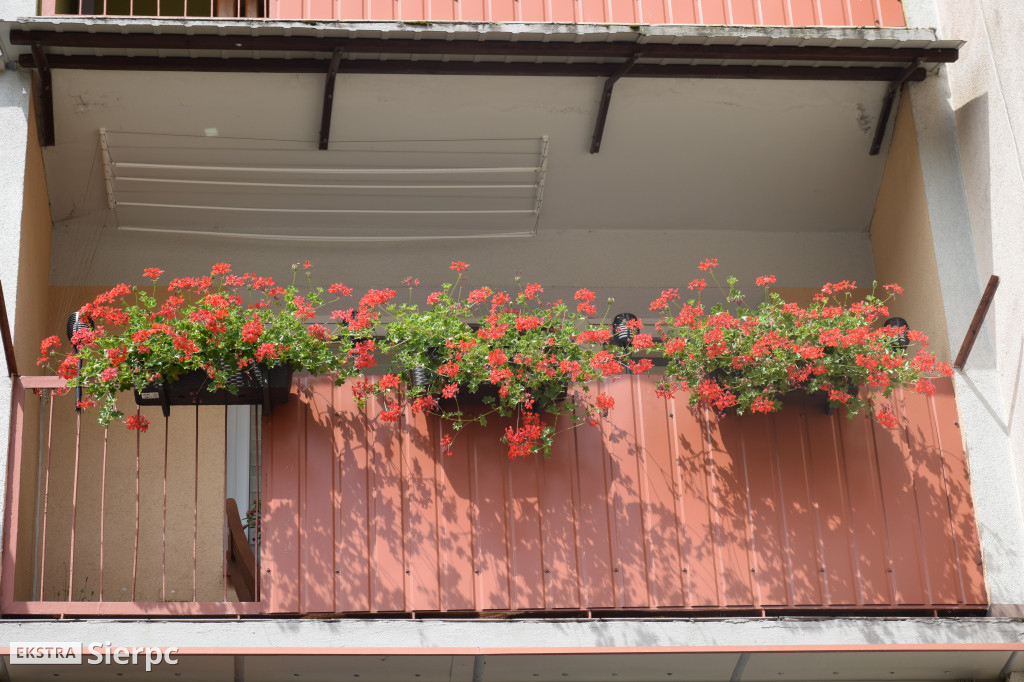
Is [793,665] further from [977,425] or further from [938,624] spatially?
[977,425]

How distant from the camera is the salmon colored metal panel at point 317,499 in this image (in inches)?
262

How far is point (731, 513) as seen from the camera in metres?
6.99

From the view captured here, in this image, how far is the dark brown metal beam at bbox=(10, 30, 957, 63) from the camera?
7512mm

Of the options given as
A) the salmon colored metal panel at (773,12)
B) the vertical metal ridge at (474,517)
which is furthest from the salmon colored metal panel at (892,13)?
the vertical metal ridge at (474,517)

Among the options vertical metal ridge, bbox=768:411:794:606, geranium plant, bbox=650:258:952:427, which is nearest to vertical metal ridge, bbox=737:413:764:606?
vertical metal ridge, bbox=768:411:794:606

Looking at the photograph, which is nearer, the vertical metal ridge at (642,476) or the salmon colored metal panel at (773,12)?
the vertical metal ridge at (642,476)

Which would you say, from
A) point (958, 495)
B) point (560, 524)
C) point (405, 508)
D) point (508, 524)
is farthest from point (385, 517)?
point (958, 495)

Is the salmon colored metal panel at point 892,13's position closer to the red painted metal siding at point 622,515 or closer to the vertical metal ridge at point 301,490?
the red painted metal siding at point 622,515

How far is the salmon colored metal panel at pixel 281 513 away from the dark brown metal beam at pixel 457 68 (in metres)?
2.23

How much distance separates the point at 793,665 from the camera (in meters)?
6.84

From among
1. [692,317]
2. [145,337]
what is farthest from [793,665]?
[145,337]

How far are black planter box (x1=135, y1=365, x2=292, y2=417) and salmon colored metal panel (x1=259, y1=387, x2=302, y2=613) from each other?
14 centimetres

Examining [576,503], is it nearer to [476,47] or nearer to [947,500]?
[947,500]

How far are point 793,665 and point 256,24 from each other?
15.6 feet
